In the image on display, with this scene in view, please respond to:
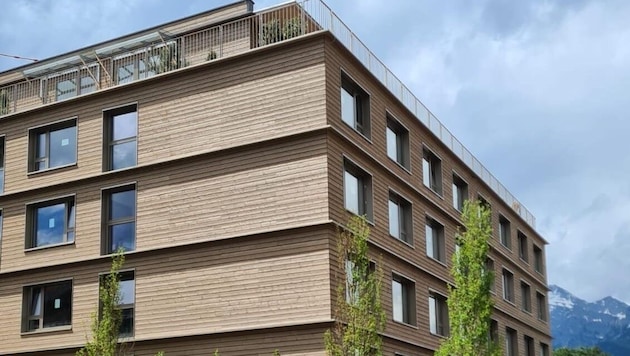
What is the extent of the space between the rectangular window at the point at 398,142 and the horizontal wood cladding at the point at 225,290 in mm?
7814

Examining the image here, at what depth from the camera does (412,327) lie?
118 feet

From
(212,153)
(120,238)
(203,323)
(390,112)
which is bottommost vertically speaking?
(203,323)

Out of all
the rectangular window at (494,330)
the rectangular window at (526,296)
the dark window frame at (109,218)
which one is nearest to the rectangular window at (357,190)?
the dark window frame at (109,218)

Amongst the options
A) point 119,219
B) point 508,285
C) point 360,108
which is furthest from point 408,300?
point 508,285

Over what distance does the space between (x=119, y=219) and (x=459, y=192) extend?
16990 mm

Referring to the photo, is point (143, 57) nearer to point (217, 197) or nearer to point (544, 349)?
point (217, 197)

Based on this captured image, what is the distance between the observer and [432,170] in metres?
41.6

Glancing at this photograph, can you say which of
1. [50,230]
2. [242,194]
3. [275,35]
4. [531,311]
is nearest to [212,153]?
[242,194]

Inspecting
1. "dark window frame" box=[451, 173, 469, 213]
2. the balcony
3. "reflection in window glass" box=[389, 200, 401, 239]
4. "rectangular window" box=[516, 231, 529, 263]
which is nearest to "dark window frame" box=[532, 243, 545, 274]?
"rectangular window" box=[516, 231, 529, 263]

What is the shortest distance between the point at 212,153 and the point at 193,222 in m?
2.28

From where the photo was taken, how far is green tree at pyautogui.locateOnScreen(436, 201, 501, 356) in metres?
28.2

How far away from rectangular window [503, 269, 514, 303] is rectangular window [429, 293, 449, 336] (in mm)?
11071

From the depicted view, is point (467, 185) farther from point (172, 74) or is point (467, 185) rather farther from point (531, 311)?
point (172, 74)

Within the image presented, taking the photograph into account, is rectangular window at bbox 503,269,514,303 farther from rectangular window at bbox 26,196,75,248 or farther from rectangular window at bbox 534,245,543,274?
rectangular window at bbox 26,196,75,248
